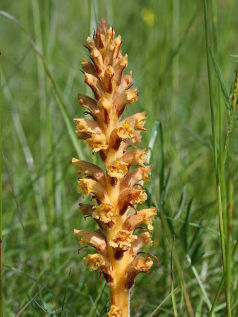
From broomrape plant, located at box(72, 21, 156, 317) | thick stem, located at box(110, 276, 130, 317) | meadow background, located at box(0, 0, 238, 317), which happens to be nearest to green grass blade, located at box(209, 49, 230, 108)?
meadow background, located at box(0, 0, 238, 317)

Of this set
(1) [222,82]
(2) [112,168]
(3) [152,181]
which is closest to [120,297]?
(2) [112,168]

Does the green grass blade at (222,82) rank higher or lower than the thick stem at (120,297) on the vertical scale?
higher

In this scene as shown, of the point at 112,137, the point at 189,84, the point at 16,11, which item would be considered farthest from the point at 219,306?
the point at 16,11

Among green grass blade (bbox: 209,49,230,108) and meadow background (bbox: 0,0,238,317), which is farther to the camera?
meadow background (bbox: 0,0,238,317)

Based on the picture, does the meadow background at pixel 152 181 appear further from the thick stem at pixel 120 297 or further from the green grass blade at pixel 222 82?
the thick stem at pixel 120 297

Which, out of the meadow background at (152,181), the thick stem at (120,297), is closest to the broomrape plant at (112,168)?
the thick stem at (120,297)

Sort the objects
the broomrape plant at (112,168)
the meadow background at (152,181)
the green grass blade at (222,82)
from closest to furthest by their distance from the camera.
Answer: the broomrape plant at (112,168), the green grass blade at (222,82), the meadow background at (152,181)

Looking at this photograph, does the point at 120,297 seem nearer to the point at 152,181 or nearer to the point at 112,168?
the point at 112,168

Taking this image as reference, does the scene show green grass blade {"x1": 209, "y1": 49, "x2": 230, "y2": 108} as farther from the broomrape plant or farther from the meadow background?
the broomrape plant
